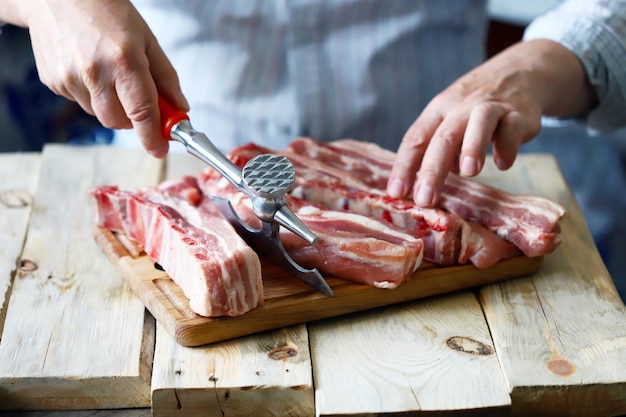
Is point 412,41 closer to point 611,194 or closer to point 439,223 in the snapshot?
point 439,223

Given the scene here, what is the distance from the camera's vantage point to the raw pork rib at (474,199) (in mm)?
1944

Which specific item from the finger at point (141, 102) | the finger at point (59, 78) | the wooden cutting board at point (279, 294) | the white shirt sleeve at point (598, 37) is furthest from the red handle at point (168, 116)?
the white shirt sleeve at point (598, 37)

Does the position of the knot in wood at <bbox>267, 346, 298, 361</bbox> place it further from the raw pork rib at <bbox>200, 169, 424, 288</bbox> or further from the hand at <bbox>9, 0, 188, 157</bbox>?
the hand at <bbox>9, 0, 188, 157</bbox>

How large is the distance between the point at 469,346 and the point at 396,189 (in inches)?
18.0

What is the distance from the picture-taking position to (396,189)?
79.8 inches

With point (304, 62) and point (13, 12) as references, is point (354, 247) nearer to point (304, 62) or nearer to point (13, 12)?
point (304, 62)

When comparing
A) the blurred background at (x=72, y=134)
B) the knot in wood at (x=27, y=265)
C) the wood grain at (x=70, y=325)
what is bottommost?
the blurred background at (x=72, y=134)

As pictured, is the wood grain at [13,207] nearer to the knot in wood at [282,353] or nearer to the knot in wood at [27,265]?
the knot in wood at [27,265]

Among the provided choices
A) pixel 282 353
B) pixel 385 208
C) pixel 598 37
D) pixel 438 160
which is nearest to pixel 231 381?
pixel 282 353

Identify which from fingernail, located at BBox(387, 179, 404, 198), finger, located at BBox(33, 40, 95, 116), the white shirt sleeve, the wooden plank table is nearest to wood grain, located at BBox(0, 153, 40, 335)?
the wooden plank table

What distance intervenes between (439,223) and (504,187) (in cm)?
56

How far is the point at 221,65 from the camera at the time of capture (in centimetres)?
246

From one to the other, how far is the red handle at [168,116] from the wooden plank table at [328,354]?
13.7 inches

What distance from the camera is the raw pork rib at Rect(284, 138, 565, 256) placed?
1944mm
